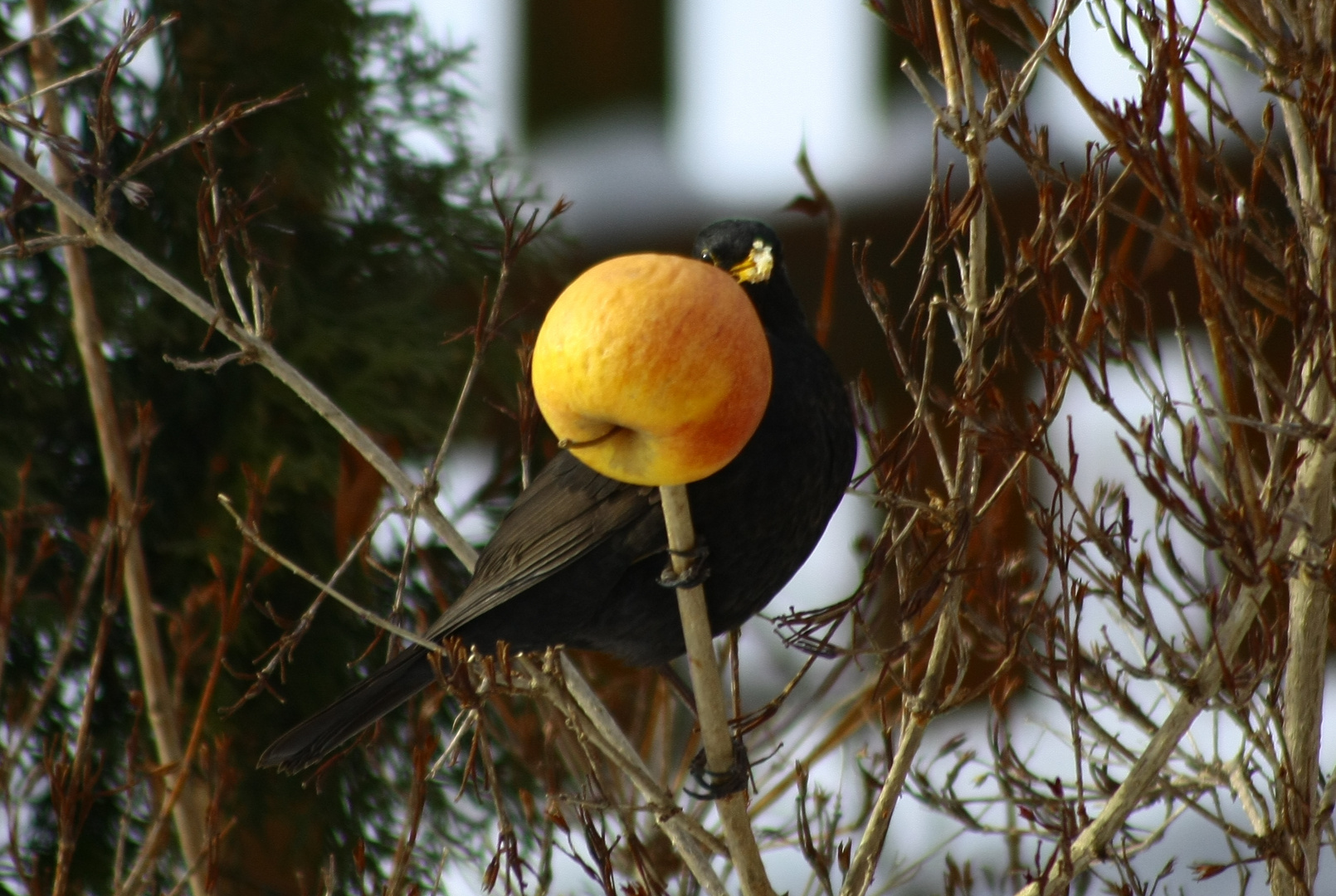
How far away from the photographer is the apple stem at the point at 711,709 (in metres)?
1.38

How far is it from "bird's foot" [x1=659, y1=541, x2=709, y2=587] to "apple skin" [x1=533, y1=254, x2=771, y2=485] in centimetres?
28

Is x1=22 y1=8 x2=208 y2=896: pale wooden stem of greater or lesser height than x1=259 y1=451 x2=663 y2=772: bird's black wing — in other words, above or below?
above

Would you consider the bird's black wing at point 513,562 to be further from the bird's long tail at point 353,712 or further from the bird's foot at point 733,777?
the bird's foot at point 733,777

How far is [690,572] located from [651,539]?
16 centimetres

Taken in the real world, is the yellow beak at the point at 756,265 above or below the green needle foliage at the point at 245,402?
below

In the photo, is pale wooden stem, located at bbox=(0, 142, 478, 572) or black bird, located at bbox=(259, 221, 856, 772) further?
black bird, located at bbox=(259, 221, 856, 772)

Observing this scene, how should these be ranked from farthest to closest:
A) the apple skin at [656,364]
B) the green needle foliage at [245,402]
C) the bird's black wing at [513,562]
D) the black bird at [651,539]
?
1. the green needle foliage at [245,402]
2. the bird's black wing at [513,562]
3. the black bird at [651,539]
4. the apple skin at [656,364]

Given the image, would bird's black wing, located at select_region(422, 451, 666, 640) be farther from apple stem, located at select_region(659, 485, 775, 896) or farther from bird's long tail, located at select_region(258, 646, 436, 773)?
apple stem, located at select_region(659, 485, 775, 896)

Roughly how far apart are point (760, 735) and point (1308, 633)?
104cm

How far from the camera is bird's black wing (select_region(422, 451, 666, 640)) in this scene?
1.69 metres

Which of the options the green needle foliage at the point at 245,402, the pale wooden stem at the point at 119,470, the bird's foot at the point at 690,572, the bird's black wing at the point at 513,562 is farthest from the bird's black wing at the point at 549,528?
the green needle foliage at the point at 245,402

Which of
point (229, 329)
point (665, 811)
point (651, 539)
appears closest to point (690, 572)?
point (651, 539)

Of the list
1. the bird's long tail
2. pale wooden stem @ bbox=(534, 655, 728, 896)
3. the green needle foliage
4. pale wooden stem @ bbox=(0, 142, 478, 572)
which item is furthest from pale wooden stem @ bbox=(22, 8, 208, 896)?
pale wooden stem @ bbox=(534, 655, 728, 896)

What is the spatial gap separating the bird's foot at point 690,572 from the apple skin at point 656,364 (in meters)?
0.28
